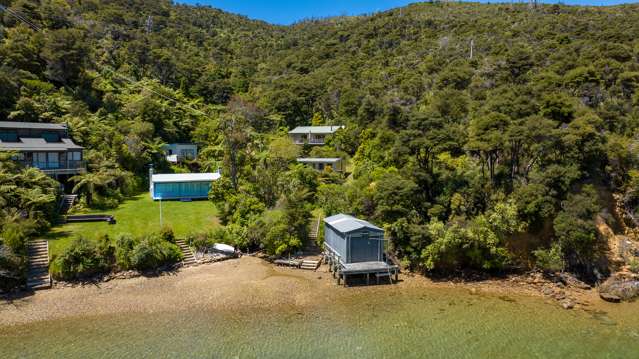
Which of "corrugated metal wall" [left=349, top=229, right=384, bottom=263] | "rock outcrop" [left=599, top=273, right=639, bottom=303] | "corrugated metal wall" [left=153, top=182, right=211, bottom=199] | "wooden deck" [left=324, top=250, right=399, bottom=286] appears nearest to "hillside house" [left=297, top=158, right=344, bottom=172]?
"corrugated metal wall" [left=153, top=182, right=211, bottom=199]

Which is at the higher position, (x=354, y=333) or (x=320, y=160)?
(x=320, y=160)

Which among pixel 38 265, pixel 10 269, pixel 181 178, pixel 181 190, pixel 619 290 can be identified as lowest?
pixel 619 290

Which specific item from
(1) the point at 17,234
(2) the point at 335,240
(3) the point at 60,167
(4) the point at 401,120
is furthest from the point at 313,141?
(1) the point at 17,234

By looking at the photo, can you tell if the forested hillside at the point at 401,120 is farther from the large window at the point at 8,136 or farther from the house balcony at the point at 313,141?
the large window at the point at 8,136

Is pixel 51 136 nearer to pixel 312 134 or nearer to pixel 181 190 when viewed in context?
pixel 181 190

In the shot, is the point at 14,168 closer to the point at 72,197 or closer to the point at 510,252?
the point at 72,197
